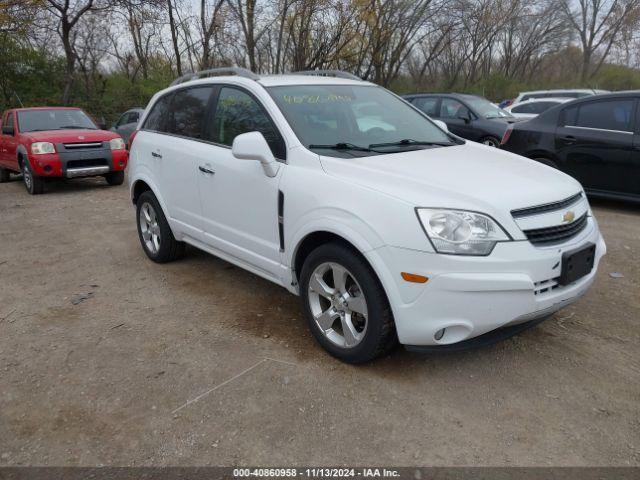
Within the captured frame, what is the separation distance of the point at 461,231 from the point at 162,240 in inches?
125

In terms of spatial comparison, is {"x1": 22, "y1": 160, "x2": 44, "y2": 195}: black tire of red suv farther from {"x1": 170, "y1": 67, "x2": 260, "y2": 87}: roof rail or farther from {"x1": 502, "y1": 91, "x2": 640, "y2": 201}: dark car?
{"x1": 502, "y1": 91, "x2": 640, "y2": 201}: dark car

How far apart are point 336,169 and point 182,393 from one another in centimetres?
156

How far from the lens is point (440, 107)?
10.9 metres

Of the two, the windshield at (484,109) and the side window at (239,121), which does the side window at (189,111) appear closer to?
the side window at (239,121)

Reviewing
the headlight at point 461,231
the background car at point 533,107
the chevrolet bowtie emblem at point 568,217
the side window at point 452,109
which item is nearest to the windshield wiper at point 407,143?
the headlight at point 461,231

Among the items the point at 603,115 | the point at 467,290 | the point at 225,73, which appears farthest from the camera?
the point at 603,115

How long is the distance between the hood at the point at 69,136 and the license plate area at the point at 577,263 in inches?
345

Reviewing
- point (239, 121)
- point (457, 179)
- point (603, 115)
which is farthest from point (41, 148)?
point (603, 115)

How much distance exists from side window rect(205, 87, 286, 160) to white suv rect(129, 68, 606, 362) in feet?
0.04

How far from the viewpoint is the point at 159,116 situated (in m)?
4.91

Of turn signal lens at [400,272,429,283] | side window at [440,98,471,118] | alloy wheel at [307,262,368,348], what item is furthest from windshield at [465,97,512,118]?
turn signal lens at [400,272,429,283]

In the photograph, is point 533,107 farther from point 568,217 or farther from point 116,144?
point 568,217

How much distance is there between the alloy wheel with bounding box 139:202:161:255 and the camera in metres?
5.01

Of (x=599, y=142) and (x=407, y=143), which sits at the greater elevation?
(x=407, y=143)
